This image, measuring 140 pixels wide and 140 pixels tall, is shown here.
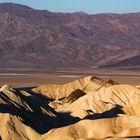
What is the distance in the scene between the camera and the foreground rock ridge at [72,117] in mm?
27297

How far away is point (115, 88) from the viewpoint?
51.8 metres

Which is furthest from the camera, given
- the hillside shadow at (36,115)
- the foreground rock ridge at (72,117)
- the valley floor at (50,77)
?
the valley floor at (50,77)

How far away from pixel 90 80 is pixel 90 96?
18.6m

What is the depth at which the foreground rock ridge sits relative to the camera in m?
27.3

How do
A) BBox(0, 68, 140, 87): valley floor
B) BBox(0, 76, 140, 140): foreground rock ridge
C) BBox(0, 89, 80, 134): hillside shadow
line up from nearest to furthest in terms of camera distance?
BBox(0, 76, 140, 140): foreground rock ridge < BBox(0, 89, 80, 134): hillside shadow < BBox(0, 68, 140, 87): valley floor

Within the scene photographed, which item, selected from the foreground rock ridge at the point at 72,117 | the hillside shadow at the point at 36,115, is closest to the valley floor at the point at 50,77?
the foreground rock ridge at the point at 72,117

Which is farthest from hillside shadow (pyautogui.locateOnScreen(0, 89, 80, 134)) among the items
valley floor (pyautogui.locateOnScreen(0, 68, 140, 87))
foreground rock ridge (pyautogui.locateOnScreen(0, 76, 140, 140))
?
valley floor (pyautogui.locateOnScreen(0, 68, 140, 87))

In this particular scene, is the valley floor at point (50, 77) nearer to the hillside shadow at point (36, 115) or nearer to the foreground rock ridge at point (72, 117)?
the foreground rock ridge at point (72, 117)

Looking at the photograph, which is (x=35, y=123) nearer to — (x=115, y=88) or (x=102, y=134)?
(x=102, y=134)

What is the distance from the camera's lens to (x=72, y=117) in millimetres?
39125

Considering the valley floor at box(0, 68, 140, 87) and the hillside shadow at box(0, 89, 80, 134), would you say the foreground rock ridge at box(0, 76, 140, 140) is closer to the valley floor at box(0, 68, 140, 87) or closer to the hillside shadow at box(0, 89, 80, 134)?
the hillside shadow at box(0, 89, 80, 134)

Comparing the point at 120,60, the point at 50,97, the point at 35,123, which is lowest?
the point at 120,60

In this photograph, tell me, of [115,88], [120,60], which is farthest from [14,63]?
[115,88]

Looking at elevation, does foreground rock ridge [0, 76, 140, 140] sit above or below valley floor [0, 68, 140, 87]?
above
